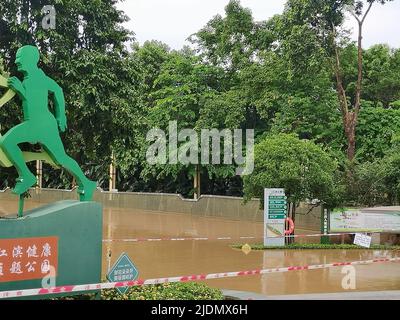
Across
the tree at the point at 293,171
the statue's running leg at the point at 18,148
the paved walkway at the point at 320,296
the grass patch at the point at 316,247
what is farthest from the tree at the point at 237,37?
the statue's running leg at the point at 18,148

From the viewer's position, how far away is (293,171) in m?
15.5

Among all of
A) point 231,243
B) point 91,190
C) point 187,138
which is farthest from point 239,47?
point 91,190

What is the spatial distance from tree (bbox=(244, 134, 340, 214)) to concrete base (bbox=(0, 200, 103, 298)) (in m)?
9.32

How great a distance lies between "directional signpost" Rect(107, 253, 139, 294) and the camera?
670 centimetres

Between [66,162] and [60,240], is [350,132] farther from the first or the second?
[60,240]

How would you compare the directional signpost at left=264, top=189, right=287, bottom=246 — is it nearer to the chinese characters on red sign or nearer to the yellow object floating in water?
the yellow object floating in water

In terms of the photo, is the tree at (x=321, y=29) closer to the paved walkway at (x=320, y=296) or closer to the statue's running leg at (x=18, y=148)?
the paved walkway at (x=320, y=296)

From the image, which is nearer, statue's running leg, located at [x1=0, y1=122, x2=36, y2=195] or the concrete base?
the concrete base

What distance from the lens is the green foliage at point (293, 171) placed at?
15750mm

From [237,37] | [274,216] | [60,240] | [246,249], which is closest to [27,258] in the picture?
[60,240]

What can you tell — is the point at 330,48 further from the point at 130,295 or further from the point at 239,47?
the point at 130,295

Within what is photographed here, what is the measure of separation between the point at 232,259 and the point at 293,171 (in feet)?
11.2

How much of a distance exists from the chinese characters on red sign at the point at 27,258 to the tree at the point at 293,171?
9.90m

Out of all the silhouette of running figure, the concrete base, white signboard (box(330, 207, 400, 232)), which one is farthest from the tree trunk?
the silhouette of running figure
